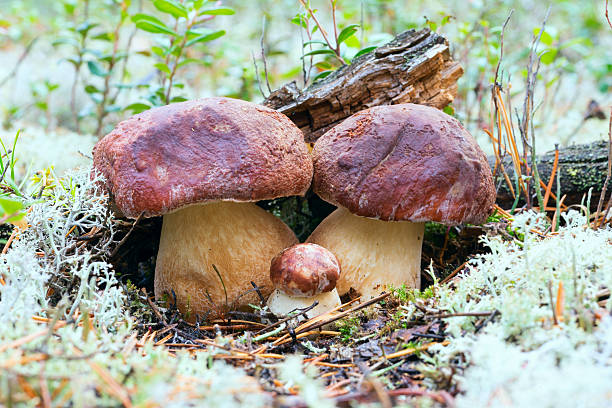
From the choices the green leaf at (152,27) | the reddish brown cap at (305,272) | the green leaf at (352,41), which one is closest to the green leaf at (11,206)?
the reddish brown cap at (305,272)

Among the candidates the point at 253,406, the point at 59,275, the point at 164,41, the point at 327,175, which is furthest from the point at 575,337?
the point at 164,41

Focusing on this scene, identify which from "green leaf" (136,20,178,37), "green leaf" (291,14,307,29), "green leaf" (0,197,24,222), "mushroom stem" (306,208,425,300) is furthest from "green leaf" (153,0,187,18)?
"green leaf" (0,197,24,222)

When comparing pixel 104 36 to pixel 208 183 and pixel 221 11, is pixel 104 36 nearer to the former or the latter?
pixel 221 11

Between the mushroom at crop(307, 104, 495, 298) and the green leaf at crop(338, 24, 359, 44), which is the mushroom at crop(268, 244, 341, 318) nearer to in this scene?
the mushroom at crop(307, 104, 495, 298)

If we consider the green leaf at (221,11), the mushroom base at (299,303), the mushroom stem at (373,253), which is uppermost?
the green leaf at (221,11)

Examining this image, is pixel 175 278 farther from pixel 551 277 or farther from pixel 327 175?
pixel 551 277

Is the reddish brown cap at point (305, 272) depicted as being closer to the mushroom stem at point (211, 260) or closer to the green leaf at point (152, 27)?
the mushroom stem at point (211, 260)
